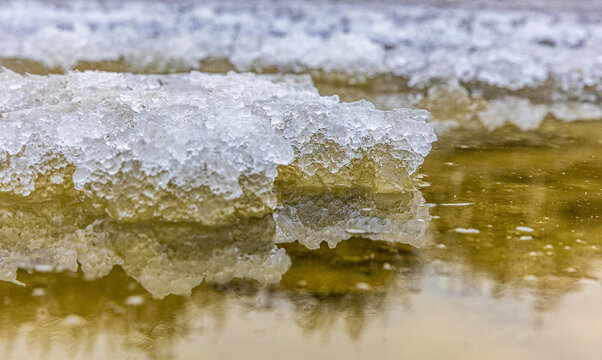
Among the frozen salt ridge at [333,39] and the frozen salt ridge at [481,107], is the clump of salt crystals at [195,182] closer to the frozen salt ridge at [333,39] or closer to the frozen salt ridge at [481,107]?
the frozen salt ridge at [481,107]

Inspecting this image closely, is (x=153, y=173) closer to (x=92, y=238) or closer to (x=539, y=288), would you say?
(x=92, y=238)

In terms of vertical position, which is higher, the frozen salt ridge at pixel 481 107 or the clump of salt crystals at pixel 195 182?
the frozen salt ridge at pixel 481 107

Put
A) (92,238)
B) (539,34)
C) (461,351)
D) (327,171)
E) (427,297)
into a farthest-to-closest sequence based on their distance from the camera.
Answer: (539,34) < (327,171) < (92,238) < (427,297) < (461,351)

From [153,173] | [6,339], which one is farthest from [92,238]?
[6,339]

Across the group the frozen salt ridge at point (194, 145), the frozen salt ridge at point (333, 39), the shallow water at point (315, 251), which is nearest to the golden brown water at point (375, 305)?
the shallow water at point (315, 251)

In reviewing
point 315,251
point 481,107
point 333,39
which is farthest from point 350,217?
point 333,39

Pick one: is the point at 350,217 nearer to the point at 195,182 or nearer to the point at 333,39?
the point at 195,182
